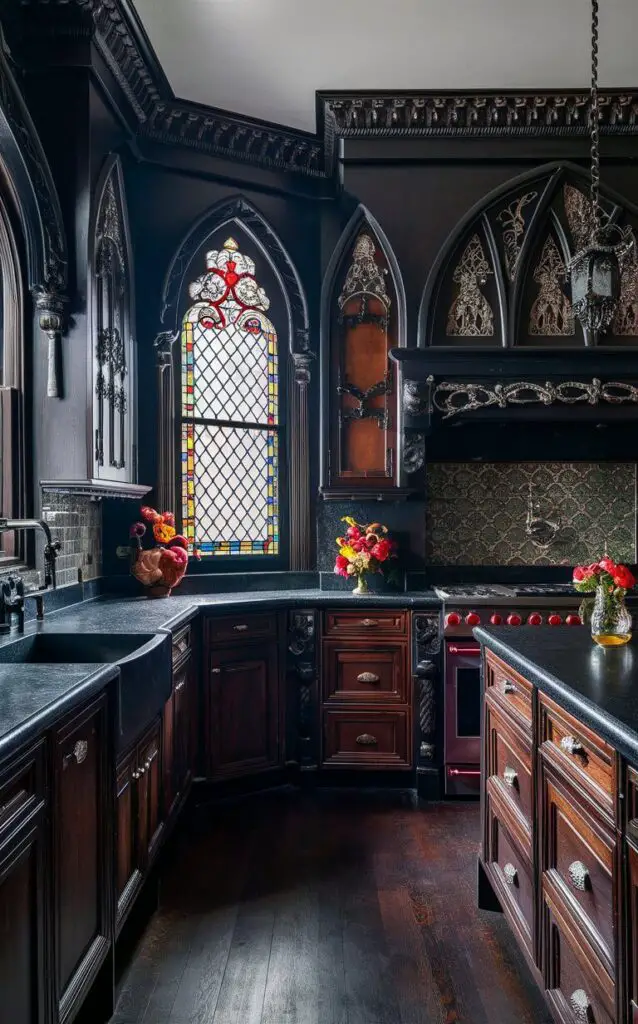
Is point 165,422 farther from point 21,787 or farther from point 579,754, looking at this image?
point 579,754

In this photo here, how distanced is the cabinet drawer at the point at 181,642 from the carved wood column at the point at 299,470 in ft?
3.35

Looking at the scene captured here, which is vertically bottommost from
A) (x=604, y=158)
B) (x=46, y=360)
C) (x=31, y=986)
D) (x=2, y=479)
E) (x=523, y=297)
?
(x=31, y=986)

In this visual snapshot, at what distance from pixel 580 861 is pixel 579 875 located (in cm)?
3

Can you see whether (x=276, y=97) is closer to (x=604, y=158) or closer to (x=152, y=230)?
(x=152, y=230)

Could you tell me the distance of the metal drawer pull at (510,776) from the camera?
2183 millimetres

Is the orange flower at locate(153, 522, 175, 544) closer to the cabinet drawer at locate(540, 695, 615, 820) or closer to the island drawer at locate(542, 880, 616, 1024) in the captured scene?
the cabinet drawer at locate(540, 695, 615, 820)

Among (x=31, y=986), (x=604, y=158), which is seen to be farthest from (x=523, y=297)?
(x=31, y=986)

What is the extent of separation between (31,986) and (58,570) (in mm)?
1897

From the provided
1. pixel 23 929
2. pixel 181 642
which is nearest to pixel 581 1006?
pixel 23 929

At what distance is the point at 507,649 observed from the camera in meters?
2.19

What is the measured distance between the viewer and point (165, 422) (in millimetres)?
3957

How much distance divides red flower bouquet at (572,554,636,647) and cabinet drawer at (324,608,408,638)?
1.67 meters

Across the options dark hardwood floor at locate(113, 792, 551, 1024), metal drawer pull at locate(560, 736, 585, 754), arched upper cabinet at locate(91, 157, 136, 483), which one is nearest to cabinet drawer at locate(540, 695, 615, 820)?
metal drawer pull at locate(560, 736, 585, 754)

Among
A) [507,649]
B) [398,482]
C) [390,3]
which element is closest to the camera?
[507,649]
